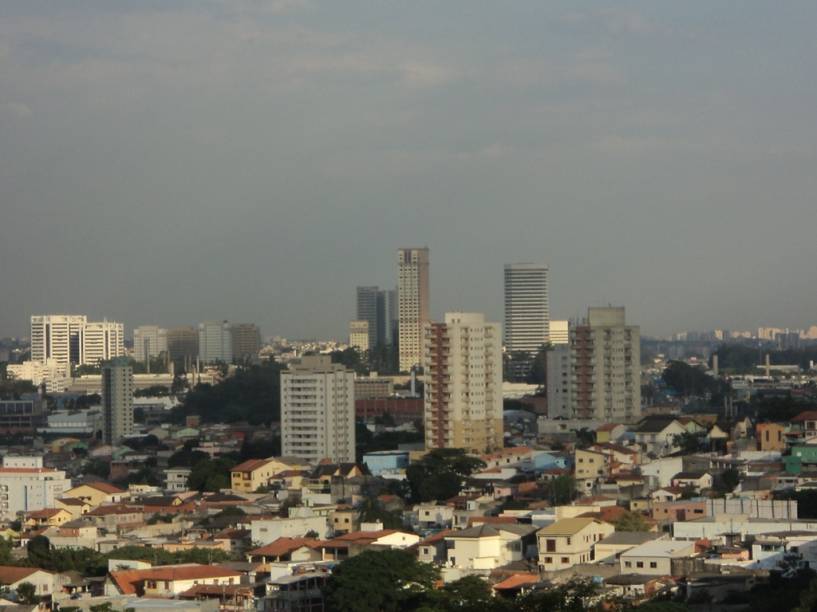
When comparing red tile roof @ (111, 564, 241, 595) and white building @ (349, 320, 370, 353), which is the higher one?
white building @ (349, 320, 370, 353)

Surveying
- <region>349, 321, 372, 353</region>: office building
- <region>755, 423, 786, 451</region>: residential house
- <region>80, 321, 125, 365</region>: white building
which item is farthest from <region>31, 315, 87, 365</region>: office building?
<region>755, 423, 786, 451</region>: residential house

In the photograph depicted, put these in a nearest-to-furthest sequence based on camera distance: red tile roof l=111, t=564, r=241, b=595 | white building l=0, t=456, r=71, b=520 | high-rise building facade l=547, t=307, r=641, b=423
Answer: red tile roof l=111, t=564, r=241, b=595, white building l=0, t=456, r=71, b=520, high-rise building facade l=547, t=307, r=641, b=423

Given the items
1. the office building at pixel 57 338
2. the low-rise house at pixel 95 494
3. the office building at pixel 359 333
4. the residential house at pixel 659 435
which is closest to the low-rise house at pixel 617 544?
the residential house at pixel 659 435

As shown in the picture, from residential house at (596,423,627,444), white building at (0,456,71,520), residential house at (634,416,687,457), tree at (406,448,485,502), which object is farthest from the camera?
residential house at (596,423,627,444)

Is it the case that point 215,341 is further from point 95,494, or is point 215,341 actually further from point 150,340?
point 95,494

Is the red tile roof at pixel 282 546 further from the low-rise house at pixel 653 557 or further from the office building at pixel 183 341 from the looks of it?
the office building at pixel 183 341

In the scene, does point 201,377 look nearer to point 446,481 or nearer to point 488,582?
point 446,481

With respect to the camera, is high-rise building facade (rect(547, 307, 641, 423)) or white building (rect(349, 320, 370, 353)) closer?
high-rise building facade (rect(547, 307, 641, 423))

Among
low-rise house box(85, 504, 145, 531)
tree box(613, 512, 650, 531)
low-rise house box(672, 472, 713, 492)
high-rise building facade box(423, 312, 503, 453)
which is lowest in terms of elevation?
low-rise house box(85, 504, 145, 531)

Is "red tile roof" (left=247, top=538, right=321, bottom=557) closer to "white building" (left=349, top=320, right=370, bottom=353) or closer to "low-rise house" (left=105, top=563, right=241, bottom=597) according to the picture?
"low-rise house" (left=105, top=563, right=241, bottom=597)
